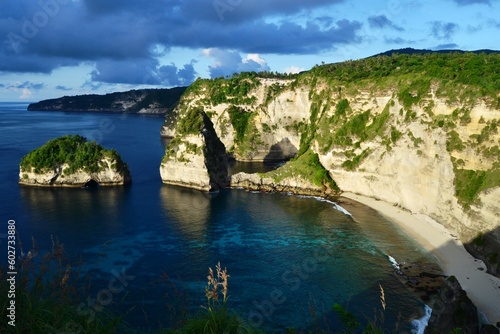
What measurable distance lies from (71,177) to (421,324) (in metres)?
74.6

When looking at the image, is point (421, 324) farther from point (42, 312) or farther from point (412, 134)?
point (412, 134)

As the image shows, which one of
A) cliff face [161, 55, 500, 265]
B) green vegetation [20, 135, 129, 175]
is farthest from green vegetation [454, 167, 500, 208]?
green vegetation [20, 135, 129, 175]

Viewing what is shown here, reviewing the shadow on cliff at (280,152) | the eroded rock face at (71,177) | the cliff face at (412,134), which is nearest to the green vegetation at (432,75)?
the cliff face at (412,134)

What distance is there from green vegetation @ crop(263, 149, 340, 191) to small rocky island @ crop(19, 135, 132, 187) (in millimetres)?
35510

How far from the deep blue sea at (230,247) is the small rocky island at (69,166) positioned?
3.49 metres

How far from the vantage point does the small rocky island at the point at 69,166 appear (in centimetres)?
8456

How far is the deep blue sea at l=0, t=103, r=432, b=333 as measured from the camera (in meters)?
39.7

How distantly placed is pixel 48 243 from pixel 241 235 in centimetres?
2741

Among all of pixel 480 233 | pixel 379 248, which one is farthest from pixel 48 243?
pixel 480 233

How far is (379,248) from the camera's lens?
54.7 meters

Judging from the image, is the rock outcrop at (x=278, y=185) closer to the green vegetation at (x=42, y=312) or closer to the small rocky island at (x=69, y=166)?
the small rocky island at (x=69, y=166)

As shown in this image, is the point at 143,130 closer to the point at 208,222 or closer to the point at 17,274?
the point at 208,222

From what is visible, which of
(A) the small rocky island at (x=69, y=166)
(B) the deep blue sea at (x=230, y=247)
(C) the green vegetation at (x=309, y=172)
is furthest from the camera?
(A) the small rocky island at (x=69, y=166)

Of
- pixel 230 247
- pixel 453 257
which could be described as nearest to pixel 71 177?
pixel 230 247
